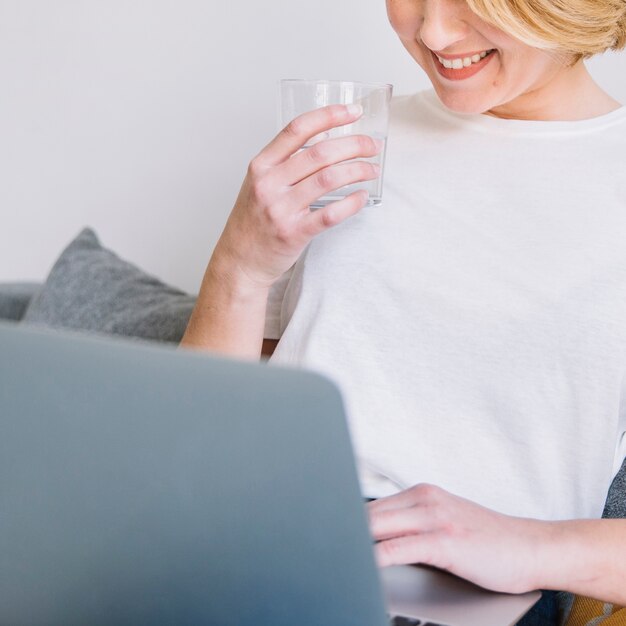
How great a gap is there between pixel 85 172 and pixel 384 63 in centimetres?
77

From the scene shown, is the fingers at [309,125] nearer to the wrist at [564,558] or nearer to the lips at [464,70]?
the lips at [464,70]

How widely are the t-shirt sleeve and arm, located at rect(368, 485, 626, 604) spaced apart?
0.48 metres

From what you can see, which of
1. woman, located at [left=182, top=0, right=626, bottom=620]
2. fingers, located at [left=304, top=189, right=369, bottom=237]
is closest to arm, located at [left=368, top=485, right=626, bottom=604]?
woman, located at [left=182, top=0, right=626, bottom=620]

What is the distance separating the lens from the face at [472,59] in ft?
3.45

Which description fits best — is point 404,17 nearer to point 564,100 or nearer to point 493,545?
point 564,100

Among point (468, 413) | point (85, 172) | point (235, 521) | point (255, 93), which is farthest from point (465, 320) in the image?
point (85, 172)

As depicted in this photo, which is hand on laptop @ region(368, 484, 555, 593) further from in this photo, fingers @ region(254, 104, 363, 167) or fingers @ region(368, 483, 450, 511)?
fingers @ region(254, 104, 363, 167)

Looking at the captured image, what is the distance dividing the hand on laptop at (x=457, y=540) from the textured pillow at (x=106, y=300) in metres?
0.80

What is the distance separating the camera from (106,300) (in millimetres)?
1652

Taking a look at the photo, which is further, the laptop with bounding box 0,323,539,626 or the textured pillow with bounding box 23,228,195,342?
the textured pillow with bounding box 23,228,195,342

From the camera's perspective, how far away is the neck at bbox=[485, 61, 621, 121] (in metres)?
1.18

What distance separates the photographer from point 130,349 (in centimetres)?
50

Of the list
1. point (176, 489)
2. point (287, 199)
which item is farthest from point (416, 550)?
point (287, 199)

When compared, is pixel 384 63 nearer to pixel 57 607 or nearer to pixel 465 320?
pixel 465 320
